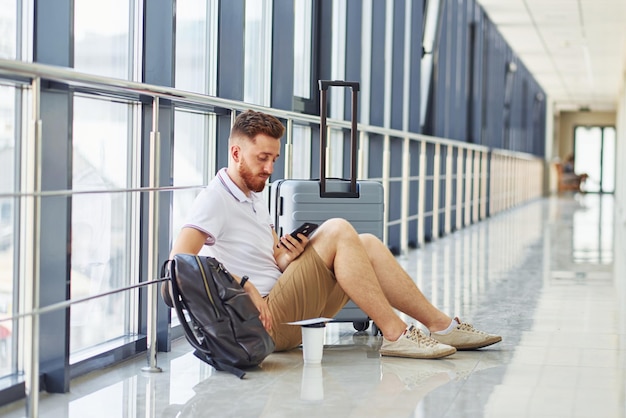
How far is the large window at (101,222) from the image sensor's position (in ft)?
7.11

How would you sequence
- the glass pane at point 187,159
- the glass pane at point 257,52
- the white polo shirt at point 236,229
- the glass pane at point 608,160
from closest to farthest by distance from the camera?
the white polo shirt at point 236,229, the glass pane at point 187,159, the glass pane at point 257,52, the glass pane at point 608,160

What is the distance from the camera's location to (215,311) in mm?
1924

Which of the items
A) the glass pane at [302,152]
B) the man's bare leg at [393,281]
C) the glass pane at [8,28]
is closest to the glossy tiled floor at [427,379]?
the man's bare leg at [393,281]

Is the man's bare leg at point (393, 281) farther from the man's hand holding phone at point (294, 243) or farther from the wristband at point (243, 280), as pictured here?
the wristband at point (243, 280)

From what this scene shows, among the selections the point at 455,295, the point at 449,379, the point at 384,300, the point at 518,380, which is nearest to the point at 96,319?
the point at 384,300

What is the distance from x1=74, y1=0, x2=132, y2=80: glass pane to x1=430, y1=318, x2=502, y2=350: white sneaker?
3.37ft

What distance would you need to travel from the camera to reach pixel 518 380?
205cm

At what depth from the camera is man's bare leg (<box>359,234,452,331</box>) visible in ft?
7.41

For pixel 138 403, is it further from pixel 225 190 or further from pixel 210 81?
pixel 210 81

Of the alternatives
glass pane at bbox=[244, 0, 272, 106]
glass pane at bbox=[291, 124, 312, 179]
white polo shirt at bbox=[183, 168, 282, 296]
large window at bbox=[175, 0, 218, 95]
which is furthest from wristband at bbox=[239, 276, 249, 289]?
glass pane at bbox=[291, 124, 312, 179]

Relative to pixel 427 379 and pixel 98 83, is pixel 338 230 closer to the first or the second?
pixel 427 379

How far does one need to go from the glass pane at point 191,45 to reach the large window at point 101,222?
457mm

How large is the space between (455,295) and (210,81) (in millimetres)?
1177

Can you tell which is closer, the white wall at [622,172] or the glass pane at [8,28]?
the glass pane at [8,28]
